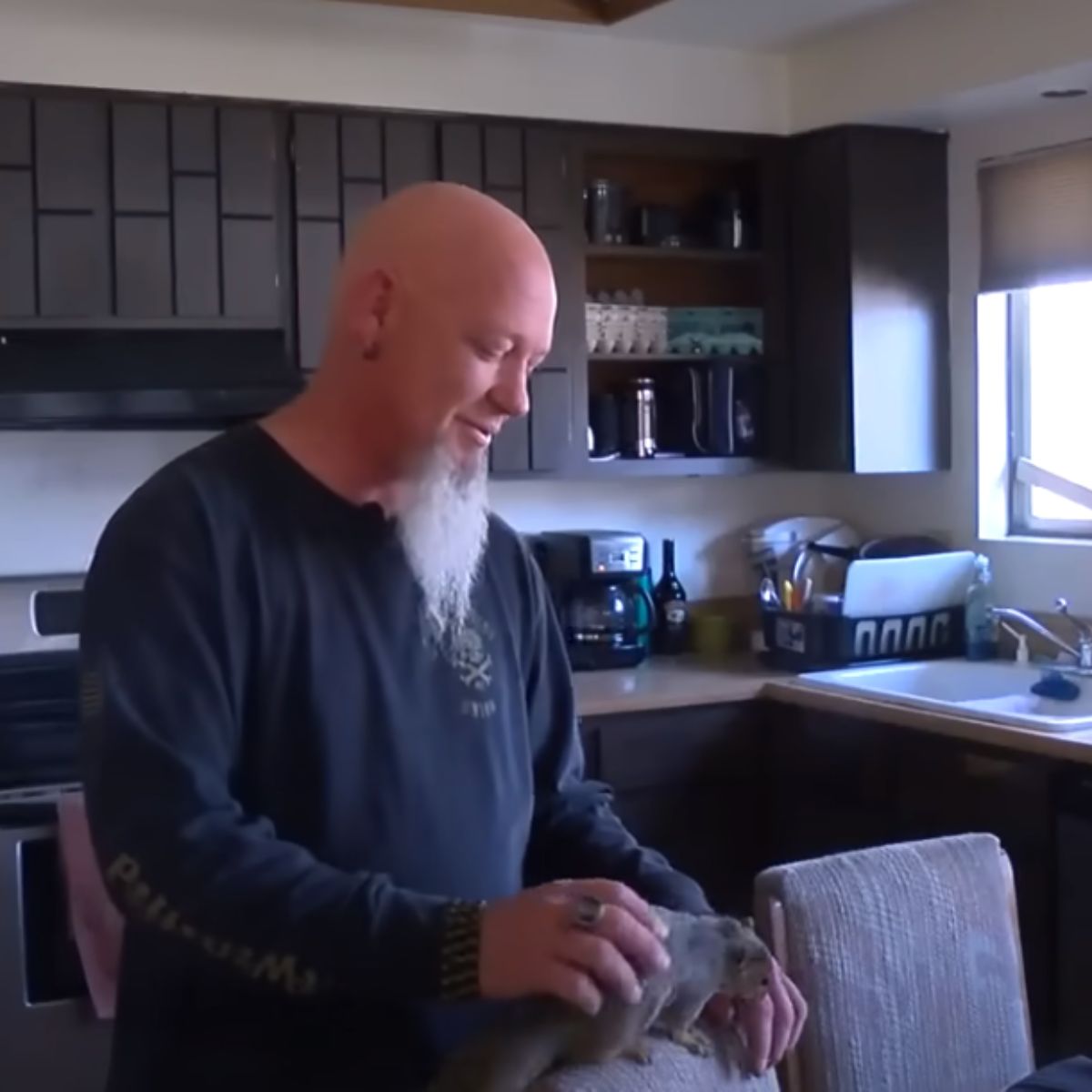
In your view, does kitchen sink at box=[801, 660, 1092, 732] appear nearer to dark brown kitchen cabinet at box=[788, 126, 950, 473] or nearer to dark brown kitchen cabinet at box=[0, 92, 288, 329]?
dark brown kitchen cabinet at box=[788, 126, 950, 473]

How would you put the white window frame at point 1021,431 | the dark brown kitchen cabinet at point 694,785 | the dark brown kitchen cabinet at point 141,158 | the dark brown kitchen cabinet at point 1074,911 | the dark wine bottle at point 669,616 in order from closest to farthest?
the dark brown kitchen cabinet at point 1074,911
the dark brown kitchen cabinet at point 141,158
the dark brown kitchen cabinet at point 694,785
the white window frame at point 1021,431
the dark wine bottle at point 669,616

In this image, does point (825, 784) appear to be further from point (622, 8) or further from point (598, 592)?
point (622, 8)

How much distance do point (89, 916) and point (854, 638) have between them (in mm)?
1685

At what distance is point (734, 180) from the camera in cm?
400

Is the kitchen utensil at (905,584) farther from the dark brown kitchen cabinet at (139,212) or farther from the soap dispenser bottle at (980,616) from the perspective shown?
the dark brown kitchen cabinet at (139,212)

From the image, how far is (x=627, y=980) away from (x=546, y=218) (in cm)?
264

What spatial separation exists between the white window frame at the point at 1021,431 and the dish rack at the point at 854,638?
0.26m

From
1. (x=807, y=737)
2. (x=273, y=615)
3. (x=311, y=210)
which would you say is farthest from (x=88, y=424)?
(x=273, y=615)

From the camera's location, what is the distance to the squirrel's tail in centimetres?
120

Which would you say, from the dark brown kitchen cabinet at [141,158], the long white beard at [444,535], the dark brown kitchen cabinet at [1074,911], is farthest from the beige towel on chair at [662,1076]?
the dark brown kitchen cabinet at [141,158]

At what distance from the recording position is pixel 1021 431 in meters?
3.83

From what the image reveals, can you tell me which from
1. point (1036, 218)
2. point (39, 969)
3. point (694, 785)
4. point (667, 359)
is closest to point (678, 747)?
point (694, 785)

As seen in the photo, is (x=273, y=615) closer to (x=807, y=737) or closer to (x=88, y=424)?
(x=88, y=424)

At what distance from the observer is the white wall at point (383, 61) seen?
321 centimetres
